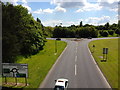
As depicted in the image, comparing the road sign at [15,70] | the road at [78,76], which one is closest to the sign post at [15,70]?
the road sign at [15,70]

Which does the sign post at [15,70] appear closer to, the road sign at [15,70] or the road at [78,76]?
the road sign at [15,70]

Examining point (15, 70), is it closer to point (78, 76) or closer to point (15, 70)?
point (15, 70)

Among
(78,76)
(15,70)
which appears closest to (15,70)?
(15,70)

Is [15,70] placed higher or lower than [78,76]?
higher

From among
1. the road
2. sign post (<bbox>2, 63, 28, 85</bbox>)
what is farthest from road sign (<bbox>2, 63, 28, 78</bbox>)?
the road

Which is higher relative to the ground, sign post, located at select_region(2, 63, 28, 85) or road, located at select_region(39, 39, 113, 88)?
sign post, located at select_region(2, 63, 28, 85)

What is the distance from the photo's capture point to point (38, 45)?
5944 centimetres

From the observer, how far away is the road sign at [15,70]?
2658 cm

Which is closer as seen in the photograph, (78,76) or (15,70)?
(15,70)

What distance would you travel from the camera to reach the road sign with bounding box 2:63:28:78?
2658cm

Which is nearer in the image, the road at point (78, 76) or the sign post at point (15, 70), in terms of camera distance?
the sign post at point (15, 70)

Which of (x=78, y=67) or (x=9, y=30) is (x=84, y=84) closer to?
(x=78, y=67)

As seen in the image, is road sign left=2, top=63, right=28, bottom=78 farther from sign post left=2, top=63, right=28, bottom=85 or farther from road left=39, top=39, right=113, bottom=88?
road left=39, top=39, right=113, bottom=88

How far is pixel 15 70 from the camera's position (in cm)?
2686
